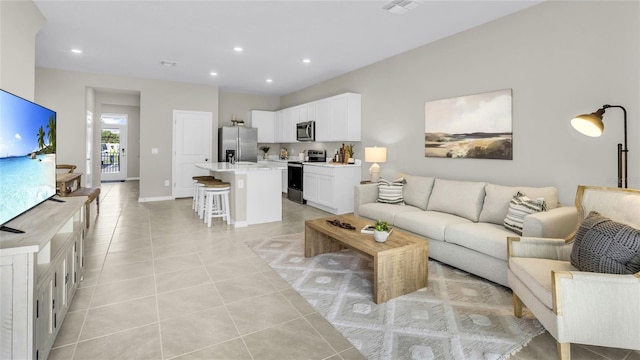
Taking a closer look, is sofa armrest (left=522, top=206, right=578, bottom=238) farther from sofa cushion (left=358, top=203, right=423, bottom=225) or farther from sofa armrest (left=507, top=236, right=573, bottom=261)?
sofa cushion (left=358, top=203, right=423, bottom=225)

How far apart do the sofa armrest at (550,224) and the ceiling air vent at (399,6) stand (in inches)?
93.5

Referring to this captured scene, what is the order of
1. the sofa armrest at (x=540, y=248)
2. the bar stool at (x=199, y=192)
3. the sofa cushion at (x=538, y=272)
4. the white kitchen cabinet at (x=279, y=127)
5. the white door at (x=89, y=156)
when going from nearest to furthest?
1. the sofa cushion at (x=538, y=272)
2. the sofa armrest at (x=540, y=248)
3. the bar stool at (x=199, y=192)
4. the white door at (x=89, y=156)
5. the white kitchen cabinet at (x=279, y=127)

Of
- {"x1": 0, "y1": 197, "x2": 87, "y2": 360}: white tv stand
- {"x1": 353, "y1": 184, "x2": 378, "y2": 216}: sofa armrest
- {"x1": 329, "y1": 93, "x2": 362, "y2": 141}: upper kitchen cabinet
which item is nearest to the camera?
{"x1": 0, "y1": 197, "x2": 87, "y2": 360}: white tv stand

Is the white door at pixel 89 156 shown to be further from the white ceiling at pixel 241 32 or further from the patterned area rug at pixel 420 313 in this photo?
the patterned area rug at pixel 420 313

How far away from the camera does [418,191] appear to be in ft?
13.6

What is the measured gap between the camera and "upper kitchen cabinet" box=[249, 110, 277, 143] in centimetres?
845

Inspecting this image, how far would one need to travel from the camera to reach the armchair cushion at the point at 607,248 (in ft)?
5.68

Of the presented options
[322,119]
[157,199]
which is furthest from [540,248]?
[157,199]

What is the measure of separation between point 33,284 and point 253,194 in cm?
346

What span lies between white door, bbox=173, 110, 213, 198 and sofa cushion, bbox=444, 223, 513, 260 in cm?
604

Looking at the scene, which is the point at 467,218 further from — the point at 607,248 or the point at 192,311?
the point at 192,311

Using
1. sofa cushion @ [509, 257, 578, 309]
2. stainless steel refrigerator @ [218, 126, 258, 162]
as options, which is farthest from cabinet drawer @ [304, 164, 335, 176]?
sofa cushion @ [509, 257, 578, 309]

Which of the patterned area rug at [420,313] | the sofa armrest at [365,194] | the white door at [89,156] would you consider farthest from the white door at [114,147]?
the patterned area rug at [420,313]

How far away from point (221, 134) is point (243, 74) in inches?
72.2
